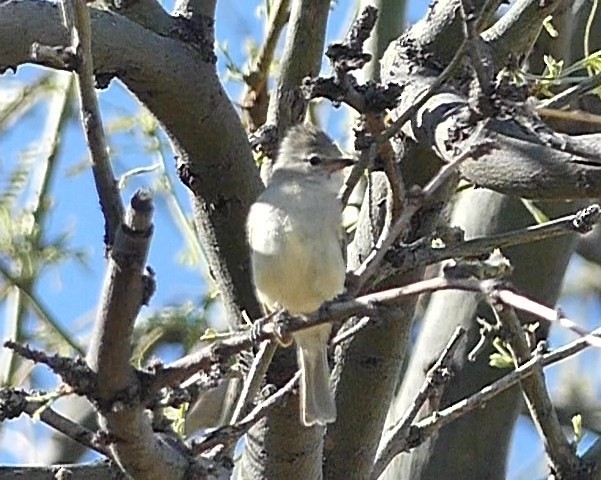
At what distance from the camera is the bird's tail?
9.07ft

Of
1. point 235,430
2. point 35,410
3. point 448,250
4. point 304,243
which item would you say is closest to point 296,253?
point 304,243

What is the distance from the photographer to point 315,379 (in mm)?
3000

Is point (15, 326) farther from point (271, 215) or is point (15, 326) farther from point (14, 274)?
point (271, 215)

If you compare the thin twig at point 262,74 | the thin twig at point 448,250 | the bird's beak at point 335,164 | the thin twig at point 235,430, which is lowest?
the thin twig at point 235,430

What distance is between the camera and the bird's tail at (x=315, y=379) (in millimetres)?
2763

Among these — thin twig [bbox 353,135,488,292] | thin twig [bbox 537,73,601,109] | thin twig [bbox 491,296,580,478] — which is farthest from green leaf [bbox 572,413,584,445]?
thin twig [bbox 353,135,488,292]

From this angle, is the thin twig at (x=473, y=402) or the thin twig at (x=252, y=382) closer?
the thin twig at (x=252, y=382)

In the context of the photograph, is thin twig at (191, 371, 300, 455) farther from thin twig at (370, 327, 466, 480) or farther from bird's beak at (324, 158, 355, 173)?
bird's beak at (324, 158, 355, 173)

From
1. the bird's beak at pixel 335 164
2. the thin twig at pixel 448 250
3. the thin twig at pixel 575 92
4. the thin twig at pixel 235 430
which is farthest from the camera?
the bird's beak at pixel 335 164

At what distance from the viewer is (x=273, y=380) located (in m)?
3.11

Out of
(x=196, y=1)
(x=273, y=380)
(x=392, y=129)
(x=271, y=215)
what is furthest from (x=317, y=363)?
(x=392, y=129)

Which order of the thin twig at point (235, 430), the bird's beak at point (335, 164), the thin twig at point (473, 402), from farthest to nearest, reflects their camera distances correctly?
the bird's beak at point (335, 164) → the thin twig at point (473, 402) → the thin twig at point (235, 430)

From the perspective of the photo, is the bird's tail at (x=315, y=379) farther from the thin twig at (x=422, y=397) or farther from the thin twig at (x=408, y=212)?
the thin twig at (x=408, y=212)

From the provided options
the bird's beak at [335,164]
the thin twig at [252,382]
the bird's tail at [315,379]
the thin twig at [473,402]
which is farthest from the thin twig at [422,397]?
the bird's beak at [335,164]
